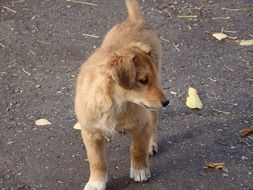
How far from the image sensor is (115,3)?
7.51 metres

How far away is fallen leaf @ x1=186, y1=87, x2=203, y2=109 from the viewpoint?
17.9ft

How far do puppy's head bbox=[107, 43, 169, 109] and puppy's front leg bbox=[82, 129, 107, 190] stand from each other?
1.36 ft

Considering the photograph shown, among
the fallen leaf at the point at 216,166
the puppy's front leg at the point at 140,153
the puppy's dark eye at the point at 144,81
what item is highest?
the puppy's dark eye at the point at 144,81

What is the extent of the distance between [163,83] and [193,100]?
1.46 feet

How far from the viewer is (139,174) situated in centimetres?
453

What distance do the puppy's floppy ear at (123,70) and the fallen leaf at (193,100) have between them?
1.67 m

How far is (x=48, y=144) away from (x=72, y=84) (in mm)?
970

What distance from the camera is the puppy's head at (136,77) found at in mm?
3830

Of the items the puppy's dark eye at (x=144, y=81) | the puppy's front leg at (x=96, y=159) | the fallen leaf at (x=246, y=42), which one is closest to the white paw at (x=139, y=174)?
the puppy's front leg at (x=96, y=159)

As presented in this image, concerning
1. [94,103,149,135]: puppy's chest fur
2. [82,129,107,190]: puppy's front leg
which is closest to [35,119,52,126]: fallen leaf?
[82,129,107,190]: puppy's front leg

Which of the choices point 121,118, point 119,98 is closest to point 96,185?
point 121,118

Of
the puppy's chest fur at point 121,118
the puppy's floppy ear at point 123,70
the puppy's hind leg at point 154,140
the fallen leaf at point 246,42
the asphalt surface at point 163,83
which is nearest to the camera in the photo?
the puppy's floppy ear at point 123,70

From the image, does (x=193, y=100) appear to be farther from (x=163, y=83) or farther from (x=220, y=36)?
(x=220, y=36)

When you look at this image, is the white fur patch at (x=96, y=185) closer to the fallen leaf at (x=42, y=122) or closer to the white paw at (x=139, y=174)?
the white paw at (x=139, y=174)
